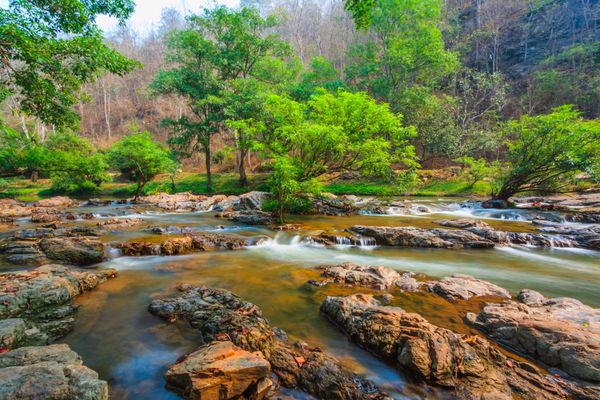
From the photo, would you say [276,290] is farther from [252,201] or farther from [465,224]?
[252,201]

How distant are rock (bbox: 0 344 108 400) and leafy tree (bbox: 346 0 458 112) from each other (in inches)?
1273

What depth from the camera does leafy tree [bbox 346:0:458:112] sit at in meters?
29.8

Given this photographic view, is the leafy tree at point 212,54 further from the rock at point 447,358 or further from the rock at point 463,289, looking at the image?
the rock at point 447,358

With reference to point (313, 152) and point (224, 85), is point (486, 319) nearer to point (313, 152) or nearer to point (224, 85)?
point (313, 152)

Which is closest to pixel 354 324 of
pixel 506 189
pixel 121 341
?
pixel 121 341

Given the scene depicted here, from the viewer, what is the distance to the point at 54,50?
7.47 metres

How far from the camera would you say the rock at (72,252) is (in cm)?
720

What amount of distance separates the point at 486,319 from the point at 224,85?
2596 centimetres

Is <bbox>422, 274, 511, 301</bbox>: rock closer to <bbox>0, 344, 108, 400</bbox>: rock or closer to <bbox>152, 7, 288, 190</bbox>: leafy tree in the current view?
<bbox>0, 344, 108, 400</bbox>: rock

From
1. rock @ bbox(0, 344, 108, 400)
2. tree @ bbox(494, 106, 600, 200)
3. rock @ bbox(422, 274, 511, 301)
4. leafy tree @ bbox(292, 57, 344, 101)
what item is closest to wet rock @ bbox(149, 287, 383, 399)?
rock @ bbox(0, 344, 108, 400)

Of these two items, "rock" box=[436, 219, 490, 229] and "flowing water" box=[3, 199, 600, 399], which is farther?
"rock" box=[436, 219, 490, 229]

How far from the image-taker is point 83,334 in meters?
4.20

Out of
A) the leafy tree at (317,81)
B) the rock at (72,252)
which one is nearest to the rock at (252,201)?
the rock at (72,252)

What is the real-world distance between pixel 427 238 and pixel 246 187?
2002 centimetres
